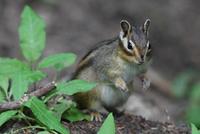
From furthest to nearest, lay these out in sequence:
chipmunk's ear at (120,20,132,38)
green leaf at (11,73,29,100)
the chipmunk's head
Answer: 1. chipmunk's ear at (120,20,132,38)
2. the chipmunk's head
3. green leaf at (11,73,29,100)

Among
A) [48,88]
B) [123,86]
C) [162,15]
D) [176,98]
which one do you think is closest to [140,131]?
[123,86]

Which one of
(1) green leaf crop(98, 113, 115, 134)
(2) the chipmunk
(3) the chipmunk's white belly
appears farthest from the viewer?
(3) the chipmunk's white belly

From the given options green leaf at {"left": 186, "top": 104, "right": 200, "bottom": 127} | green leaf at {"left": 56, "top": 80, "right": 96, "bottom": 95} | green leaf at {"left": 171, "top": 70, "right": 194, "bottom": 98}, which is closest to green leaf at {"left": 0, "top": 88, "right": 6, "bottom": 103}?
green leaf at {"left": 56, "top": 80, "right": 96, "bottom": 95}

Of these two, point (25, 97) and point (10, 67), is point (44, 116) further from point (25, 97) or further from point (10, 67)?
point (10, 67)

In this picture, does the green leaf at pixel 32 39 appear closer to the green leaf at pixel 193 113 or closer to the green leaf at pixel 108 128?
Result: the green leaf at pixel 108 128

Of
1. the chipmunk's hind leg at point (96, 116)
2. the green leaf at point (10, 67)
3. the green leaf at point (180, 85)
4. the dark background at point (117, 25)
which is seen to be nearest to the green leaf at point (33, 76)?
the green leaf at point (10, 67)

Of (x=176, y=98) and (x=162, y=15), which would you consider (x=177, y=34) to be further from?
(x=176, y=98)

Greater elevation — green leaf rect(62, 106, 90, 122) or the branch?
the branch

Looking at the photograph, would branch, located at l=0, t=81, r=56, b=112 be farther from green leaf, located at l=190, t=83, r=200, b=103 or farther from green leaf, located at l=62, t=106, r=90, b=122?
green leaf, located at l=190, t=83, r=200, b=103
